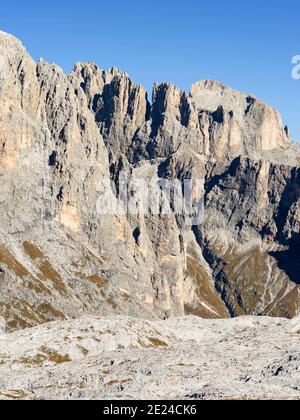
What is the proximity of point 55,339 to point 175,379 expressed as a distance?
199 feet

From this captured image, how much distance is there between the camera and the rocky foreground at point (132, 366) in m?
109

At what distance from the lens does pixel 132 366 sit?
12988cm

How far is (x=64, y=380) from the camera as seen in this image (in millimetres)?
123312

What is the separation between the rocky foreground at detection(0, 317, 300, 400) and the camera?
356 feet
